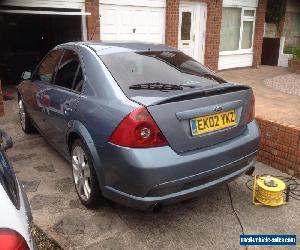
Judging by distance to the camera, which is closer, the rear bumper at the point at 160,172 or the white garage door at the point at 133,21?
the rear bumper at the point at 160,172

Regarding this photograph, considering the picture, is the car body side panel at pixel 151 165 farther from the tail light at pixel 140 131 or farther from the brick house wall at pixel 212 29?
the brick house wall at pixel 212 29

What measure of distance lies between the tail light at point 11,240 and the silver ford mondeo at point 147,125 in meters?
1.26

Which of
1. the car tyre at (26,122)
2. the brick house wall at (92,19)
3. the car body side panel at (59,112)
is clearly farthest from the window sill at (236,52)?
the car body side panel at (59,112)

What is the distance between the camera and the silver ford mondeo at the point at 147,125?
277 centimetres

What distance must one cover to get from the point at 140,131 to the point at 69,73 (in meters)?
1.60

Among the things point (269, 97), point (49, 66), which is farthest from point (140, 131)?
point (269, 97)

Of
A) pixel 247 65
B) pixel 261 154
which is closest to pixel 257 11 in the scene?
pixel 247 65

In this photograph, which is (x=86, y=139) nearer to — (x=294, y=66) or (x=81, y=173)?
(x=81, y=173)

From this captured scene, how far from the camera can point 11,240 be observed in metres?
1.51

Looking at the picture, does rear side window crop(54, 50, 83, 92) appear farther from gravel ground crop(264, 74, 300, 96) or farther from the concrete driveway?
gravel ground crop(264, 74, 300, 96)

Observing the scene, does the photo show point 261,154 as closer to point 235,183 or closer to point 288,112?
point 235,183

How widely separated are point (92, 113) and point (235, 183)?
2.03 metres

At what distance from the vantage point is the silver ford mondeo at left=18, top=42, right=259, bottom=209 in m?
2.77

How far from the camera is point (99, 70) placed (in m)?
3.30
